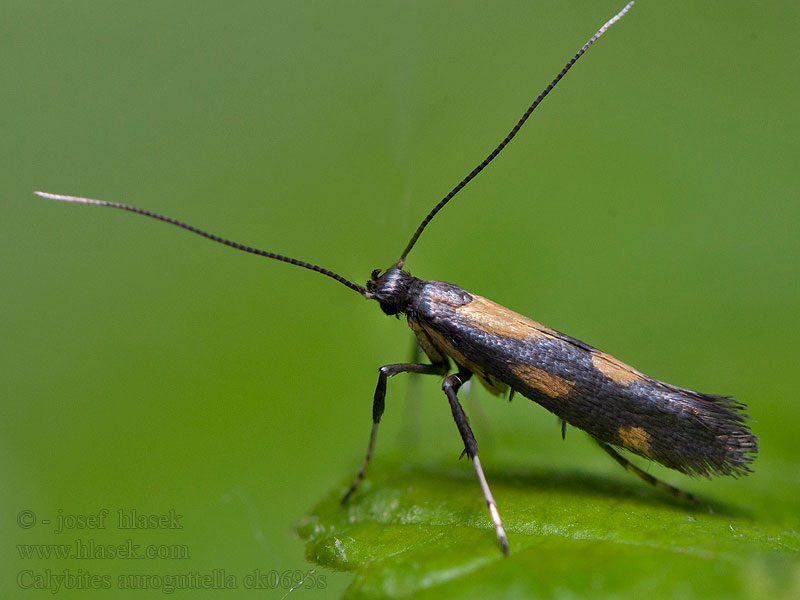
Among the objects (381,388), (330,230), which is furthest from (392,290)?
(330,230)

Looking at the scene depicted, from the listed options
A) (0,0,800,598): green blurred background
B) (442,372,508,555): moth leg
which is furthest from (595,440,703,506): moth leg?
(442,372,508,555): moth leg

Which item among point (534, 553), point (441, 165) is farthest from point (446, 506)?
point (441, 165)

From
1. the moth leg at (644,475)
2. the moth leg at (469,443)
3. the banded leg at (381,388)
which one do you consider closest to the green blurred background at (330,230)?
the moth leg at (644,475)

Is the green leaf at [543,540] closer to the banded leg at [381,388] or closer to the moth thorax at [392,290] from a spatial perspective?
the banded leg at [381,388]

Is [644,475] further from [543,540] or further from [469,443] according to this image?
[543,540]

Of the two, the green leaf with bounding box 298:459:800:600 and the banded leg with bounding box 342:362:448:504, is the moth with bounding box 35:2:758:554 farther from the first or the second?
the green leaf with bounding box 298:459:800:600


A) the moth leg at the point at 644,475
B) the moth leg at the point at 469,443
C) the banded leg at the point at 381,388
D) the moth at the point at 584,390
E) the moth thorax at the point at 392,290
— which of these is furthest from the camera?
the moth thorax at the point at 392,290
